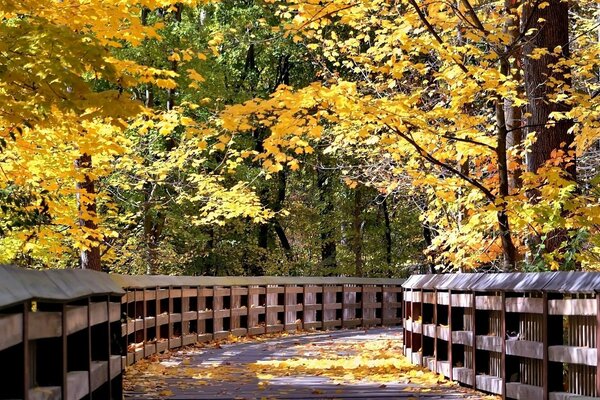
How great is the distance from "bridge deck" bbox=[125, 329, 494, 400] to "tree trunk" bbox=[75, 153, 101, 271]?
2396 millimetres

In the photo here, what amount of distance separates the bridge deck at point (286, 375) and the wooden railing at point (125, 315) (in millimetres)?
605

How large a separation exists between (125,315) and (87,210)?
445cm

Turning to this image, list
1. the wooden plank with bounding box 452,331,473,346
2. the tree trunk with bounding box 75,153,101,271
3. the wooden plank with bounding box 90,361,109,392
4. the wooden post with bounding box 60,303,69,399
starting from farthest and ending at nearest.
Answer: the tree trunk with bounding box 75,153,101,271
the wooden plank with bounding box 452,331,473,346
the wooden plank with bounding box 90,361,109,392
the wooden post with bounding box 60,303,69,399

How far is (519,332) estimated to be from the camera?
945 cm

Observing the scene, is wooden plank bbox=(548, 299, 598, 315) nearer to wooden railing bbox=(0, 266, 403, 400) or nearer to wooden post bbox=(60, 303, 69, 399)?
wooden railing bbox=(0, 266, 403, 400)

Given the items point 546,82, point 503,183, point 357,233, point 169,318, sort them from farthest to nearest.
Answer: point 357,233, point 169,318, point 546,82, point 503,183

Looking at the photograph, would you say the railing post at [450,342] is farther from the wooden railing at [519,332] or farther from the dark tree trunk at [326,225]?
the dark tree trunk at [326,225]

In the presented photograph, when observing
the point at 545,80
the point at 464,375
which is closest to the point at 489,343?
the point at 464,375

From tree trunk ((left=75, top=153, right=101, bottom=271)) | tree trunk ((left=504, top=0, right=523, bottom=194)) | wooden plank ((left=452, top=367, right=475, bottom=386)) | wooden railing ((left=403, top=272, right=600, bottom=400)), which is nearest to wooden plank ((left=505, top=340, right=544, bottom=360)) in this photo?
wooden railing ((left=403, top=272, right=600, bottom=400))

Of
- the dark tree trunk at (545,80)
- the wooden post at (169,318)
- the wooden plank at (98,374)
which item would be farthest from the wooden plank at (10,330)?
the wooden post at (169,318)

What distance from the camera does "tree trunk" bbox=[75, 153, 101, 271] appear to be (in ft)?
52.8

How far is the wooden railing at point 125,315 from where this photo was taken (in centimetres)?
542

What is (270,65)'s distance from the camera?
38.3m

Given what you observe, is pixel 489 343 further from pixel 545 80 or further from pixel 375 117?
pixel 545 80
